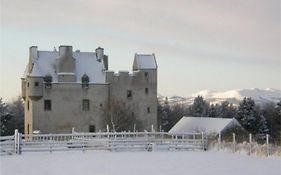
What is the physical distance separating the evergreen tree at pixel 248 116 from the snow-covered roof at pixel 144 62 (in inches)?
770

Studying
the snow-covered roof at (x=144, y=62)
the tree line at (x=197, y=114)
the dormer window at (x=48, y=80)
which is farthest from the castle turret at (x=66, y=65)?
the snow-covered roof at (x=144, y=62)

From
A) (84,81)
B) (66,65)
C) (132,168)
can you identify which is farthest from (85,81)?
(132,168)

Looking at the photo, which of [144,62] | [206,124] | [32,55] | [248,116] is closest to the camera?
[32,55]

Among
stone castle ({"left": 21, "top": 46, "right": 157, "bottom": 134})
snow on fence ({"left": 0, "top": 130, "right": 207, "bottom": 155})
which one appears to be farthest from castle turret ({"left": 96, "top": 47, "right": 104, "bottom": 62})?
snow on fence ({"left": 0, "top": 130, "right": 207, "bottom": 155})

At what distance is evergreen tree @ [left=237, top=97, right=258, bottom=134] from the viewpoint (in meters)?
76.4

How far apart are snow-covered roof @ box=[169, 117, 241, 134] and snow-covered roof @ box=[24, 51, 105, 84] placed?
1176 centimetres

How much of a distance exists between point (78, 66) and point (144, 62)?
7931 mm

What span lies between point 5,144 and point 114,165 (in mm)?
8203

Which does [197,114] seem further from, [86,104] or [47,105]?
[47,105]

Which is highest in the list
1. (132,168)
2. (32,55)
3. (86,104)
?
(32,55)

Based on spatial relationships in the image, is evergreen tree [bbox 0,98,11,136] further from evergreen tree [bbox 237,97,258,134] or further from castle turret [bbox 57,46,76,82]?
evergreen tree [bbox 237,97,258,134]

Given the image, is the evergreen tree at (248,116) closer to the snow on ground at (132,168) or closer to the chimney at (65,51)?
the chimney at (65,51)

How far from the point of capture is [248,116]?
77500 mm

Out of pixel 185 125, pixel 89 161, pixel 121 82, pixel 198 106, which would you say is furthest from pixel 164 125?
pixel 89 161
